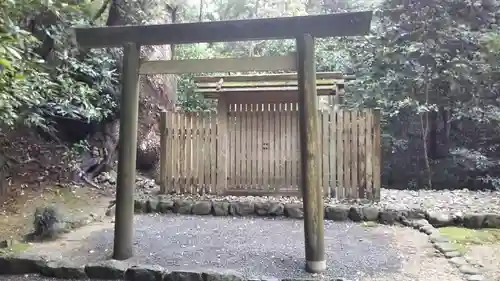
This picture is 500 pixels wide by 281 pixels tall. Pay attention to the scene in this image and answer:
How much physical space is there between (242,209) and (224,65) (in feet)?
9.49

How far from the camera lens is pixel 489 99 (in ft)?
32.1

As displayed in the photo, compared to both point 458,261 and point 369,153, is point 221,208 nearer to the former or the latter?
point 369,153

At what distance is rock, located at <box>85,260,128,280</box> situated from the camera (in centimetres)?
396

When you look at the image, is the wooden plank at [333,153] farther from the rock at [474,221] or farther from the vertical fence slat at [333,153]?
the rock at [474,221]

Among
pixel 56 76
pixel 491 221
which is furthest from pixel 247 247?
pixel 56 76

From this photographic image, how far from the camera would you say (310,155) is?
402 cm

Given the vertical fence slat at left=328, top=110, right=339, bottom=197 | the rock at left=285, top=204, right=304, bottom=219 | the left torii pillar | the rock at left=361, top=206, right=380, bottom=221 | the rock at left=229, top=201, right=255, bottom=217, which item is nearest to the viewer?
the left torii pillar

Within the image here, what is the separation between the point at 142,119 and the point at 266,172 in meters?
3.89

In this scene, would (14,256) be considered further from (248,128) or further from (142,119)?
(142,119)

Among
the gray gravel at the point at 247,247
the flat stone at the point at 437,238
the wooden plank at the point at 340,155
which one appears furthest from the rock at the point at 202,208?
the flat stone at the point at 437,238

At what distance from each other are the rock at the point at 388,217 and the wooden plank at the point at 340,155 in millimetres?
919

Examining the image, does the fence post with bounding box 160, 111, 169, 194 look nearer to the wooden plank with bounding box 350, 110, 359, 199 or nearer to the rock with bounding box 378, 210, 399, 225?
the wooden plank with bounding box 350, 110, 359, 199

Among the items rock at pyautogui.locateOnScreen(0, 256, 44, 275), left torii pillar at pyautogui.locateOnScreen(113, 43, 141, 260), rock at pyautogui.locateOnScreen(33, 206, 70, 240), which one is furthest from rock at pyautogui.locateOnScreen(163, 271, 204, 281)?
rock at pyautogui.locateOnScreen(33, 206, 70, 240)

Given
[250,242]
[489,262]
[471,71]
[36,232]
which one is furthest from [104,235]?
[471,71]
